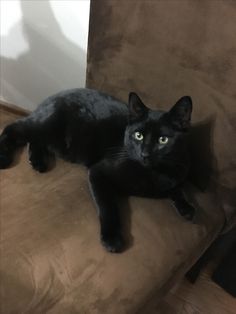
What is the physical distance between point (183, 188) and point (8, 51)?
0.74m

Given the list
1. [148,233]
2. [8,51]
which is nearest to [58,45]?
[8,51]

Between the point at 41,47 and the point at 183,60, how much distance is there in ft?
1.84

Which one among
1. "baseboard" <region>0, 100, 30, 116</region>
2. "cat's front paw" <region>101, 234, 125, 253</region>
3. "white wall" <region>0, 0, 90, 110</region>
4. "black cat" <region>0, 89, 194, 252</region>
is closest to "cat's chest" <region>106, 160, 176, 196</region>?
"black cat" <region>0, 89, 194, 252</region>

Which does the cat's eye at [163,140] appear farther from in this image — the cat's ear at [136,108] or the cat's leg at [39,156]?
the cat's leg at [39,156]

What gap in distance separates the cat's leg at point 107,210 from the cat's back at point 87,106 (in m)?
0.13

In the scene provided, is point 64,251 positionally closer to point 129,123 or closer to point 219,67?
point 129,123

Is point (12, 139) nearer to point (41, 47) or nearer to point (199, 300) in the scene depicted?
point (41, 47)

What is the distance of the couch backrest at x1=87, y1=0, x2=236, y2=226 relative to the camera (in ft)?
2.23

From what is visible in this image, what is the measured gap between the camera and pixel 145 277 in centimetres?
64

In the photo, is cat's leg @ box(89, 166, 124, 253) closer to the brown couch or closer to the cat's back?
the brown couch

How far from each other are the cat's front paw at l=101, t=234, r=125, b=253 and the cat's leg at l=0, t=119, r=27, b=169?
26 centimetres

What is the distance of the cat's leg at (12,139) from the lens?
77 cm

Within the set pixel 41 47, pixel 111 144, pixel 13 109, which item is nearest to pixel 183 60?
pixel 111 144

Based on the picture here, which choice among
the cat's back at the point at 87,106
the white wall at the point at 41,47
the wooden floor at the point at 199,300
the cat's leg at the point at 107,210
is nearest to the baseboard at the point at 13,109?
the white wall at the point at 41,47
